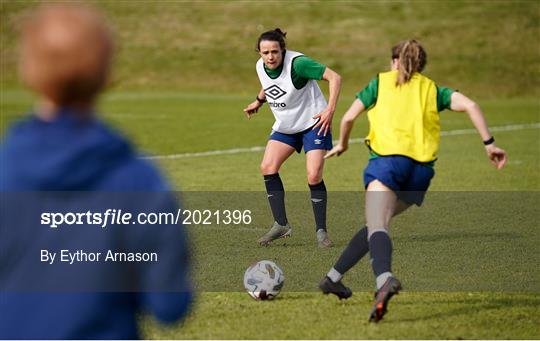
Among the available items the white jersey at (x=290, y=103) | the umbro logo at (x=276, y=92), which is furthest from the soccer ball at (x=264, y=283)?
the umbro logo at (x=276, y=92)

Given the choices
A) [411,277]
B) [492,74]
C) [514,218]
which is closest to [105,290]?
[411,277]

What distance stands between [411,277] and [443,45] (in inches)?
1447

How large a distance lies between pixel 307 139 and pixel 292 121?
0.22 meters

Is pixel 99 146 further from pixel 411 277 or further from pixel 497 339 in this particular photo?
pixel 411 277

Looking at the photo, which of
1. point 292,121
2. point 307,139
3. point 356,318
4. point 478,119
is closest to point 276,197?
point 307,139

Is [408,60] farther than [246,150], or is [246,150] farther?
[246,150]

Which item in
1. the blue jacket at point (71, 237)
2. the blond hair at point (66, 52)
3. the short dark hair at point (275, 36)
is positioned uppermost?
the blond hair at point (66, 52)

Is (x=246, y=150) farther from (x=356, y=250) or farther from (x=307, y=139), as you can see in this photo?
(x=356, y=250)

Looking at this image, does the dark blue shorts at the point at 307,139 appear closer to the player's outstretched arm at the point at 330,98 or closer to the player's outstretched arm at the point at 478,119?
the player's outstretched arm at the point at 330,98

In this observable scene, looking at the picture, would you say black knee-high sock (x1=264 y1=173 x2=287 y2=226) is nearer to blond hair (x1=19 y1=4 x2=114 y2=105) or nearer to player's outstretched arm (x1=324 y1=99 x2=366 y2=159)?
player's outstretched arm (x1=324 y1=99 x2=366 y2=159)

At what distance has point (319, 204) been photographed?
10.2 m

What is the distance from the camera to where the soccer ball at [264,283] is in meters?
7.45

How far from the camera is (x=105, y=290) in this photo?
2803 mm

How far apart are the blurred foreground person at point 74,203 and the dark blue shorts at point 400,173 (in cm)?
398
